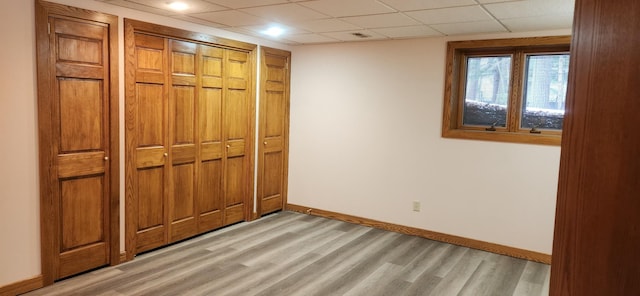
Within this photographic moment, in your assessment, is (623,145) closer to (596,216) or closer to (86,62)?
(596,216)

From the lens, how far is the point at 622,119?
725 mm

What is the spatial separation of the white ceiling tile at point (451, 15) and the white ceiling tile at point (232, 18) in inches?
53.6

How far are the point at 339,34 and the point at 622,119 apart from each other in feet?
12.9

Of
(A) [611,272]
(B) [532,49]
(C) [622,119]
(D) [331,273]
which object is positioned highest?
(B) [532,49]

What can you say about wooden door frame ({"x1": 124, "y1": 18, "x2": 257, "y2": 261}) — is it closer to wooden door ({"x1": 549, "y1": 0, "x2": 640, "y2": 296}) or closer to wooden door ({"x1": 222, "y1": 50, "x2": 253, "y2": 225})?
wooden door ({"x1": 222, "y1": 50, "x2": 253, "y2": 225})

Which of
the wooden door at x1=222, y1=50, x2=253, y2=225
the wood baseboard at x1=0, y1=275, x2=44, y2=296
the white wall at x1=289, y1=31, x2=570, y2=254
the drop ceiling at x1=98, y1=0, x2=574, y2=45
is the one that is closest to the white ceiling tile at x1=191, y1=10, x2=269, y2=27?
the drop ceiling at x1=98, y1=0, x2=574, y2=45

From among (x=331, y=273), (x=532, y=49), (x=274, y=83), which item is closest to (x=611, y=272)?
(x=331, y=273)

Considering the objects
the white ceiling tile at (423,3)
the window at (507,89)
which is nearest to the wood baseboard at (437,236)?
the window at (507,89)

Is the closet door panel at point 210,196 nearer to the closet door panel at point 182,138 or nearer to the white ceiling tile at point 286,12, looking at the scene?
the closet door panel at point 182,138

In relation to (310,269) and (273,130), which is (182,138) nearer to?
(273,130)

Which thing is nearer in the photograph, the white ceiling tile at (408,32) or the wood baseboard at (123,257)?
the wood baseboard at (123,257)

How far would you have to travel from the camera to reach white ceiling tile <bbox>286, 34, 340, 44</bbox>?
4.68 meters

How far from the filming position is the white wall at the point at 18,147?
288cm

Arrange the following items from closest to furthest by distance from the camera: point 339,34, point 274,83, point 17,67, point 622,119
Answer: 1. point 622,119
2. point 17,67
3. point 339,34
4. point 274,83
